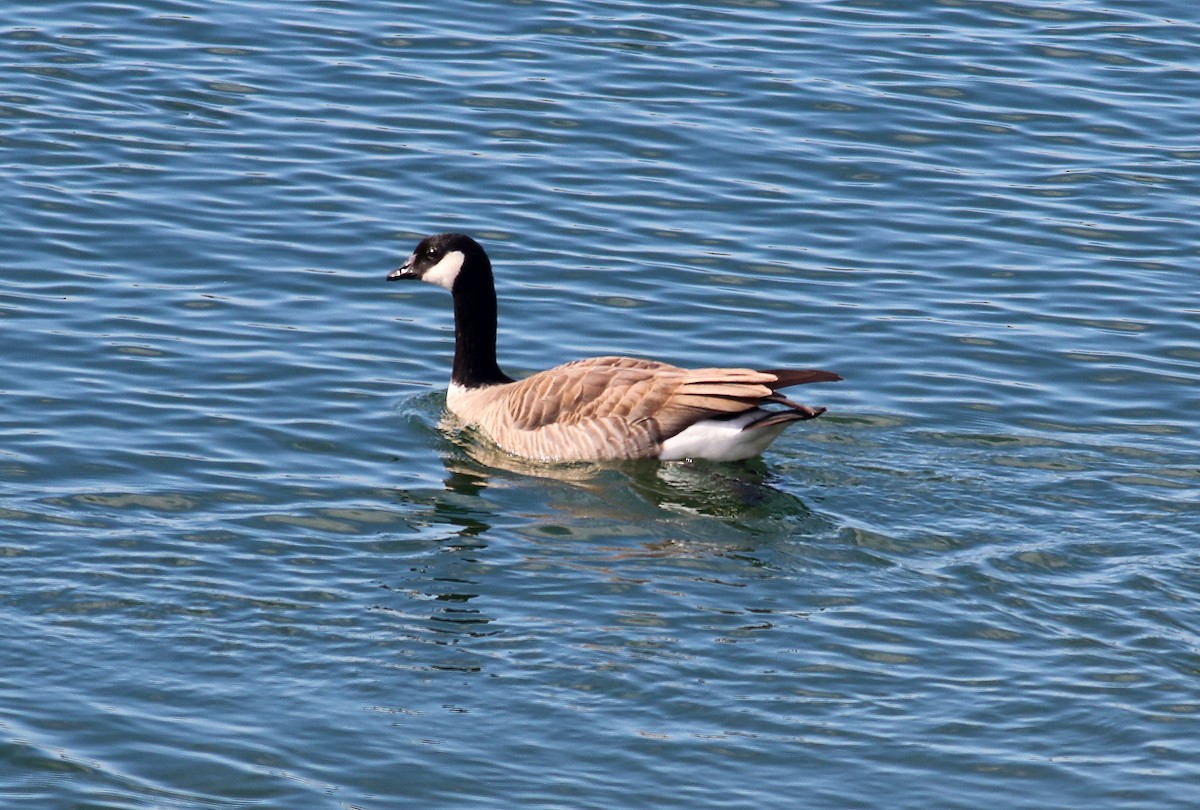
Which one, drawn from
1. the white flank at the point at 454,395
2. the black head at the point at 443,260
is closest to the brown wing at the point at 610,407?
the white flank at the point at 454,395

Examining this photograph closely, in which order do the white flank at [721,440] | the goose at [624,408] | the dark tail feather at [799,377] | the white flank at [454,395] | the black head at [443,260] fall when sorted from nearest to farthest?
1. the dark tail feather at [799,377]
2. the goose at [624,408]
3. the white flank at [721,440]
4. the white flank at [454,395]
5. the black head at [443,260]

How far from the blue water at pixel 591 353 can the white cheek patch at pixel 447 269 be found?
0.89 m

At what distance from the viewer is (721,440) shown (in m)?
12.9

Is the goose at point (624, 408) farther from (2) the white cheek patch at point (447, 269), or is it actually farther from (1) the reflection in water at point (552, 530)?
(2) the white cheek patch at point (447, 269)

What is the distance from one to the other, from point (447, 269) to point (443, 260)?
3.1 inches

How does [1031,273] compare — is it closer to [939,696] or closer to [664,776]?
[939,696]

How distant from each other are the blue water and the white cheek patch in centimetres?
89

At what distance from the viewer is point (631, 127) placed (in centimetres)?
1973

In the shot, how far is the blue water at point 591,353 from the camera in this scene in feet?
30.5

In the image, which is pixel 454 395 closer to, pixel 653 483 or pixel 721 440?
pixel 653 483

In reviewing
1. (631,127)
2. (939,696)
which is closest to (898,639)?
(939,696)

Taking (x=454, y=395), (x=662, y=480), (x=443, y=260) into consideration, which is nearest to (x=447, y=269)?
(x=443, y=260)

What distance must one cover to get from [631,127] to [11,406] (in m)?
8.21

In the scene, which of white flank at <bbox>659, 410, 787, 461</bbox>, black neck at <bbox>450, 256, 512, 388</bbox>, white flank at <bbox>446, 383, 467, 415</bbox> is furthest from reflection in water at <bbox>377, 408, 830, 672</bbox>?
black neck at <bbox>450, 256, 512, 388</bbox>
